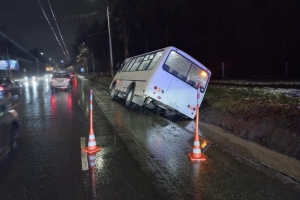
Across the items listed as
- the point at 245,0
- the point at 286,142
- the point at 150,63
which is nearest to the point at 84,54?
the point at 245,0

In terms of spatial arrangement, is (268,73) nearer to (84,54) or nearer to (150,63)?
(150,63)

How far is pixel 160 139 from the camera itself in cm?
861

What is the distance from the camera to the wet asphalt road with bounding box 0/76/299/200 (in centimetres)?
480

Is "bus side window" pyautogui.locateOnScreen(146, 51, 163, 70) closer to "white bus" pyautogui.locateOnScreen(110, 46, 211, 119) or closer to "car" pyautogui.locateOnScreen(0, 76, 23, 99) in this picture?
"white bus" pyautogui.locateOnScreen(110, 46, 211, 119)

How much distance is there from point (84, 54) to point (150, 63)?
91885 millimetres

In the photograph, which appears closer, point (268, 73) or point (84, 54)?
point (268, 73)

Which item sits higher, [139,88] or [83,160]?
[139,88]

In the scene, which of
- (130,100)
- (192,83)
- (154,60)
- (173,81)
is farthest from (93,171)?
(130,100)

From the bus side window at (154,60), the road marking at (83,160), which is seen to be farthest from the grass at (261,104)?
the road marking at (83,160)

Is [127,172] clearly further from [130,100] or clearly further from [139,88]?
[130,100]

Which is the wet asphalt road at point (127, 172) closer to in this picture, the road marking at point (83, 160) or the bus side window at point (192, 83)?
the road marking at point (83, 160)

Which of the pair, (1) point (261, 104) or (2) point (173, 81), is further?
(2) point (173, 81)

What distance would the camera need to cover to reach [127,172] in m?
5.76

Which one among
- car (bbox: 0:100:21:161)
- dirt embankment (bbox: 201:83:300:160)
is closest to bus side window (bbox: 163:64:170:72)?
dirt embankment (bbox: 201:83:300:160)
